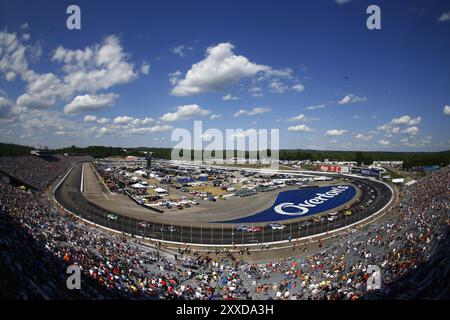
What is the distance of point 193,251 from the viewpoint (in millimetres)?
22516

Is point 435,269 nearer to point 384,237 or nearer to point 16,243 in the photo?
point 384,237

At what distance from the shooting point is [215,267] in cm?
1919

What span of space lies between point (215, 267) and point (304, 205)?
25578 millimetres

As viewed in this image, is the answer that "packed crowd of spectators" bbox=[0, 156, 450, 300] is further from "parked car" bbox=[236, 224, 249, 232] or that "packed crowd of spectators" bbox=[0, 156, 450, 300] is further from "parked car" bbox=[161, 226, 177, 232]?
"parked car" bbox=[236, 224, 249, 232]

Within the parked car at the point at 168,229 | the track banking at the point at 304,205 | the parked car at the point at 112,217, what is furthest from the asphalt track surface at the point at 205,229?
the track banking at the point at 304,205

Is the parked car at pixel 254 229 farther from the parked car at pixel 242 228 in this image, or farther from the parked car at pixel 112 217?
the parked car at pixel 112 217

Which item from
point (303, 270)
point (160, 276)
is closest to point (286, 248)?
point (303, 270)

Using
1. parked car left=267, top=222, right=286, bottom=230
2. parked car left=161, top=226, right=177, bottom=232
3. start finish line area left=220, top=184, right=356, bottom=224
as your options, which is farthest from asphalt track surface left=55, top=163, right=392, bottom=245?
start finish line area left=220, top=184, right=356, bottom=224

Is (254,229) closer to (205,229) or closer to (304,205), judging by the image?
(205,229)

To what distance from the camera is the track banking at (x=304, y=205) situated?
37.0 meters

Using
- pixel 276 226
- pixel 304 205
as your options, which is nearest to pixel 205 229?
pixel 276 226

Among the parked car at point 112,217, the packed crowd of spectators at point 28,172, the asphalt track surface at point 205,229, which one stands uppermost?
the packed crowd of spectators at point 28,172

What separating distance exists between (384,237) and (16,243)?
21429 mm

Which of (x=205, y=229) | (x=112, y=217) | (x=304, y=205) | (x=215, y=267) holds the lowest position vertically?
(x=215, y=267)
